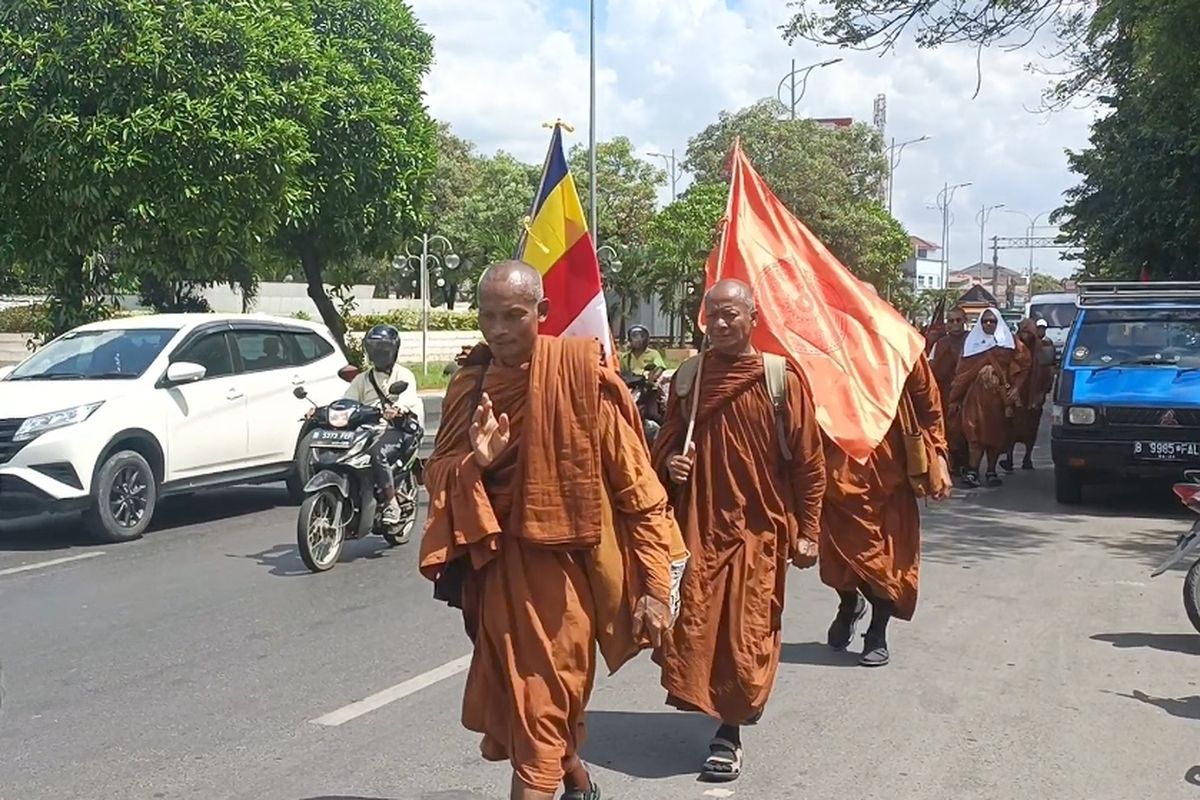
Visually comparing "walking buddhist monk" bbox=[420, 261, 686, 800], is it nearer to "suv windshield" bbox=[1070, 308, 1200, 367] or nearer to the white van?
"suv windshield" bbox=[1070, 308, 1200, 367]

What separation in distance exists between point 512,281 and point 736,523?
154 centimetres

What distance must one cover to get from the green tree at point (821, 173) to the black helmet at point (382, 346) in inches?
1357

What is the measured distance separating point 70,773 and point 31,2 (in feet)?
37.8

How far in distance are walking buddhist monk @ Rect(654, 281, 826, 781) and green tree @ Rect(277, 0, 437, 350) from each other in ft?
49.7

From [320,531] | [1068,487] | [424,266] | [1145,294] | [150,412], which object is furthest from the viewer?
[424,266]

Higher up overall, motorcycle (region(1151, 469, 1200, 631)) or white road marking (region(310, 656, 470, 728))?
motorcycle (region(1151, 469, 1200, 631))

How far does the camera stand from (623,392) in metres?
3.89

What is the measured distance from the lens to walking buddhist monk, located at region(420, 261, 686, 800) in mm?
3752

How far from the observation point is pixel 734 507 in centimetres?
493

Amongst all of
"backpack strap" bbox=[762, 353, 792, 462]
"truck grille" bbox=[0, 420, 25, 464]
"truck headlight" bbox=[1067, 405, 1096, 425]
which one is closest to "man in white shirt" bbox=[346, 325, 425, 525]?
"truck grille" bbox=[0, 420, 25, 464]

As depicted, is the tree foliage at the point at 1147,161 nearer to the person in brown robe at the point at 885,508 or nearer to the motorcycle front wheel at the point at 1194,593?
the motorcycle front wheel at the point at 1194,593

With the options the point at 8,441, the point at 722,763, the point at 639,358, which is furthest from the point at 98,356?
the point at 722,763

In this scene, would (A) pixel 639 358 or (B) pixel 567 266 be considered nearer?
(B) pixel 567 266

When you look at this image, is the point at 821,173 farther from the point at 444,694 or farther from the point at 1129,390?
the point at 444,694
